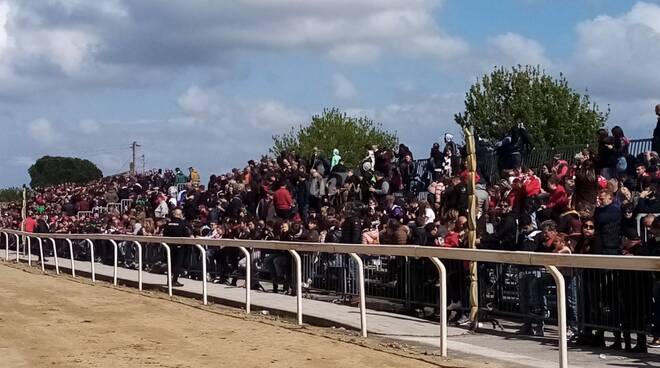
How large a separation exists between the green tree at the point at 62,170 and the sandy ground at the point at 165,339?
108964 millimetres

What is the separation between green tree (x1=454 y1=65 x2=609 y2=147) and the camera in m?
63.3

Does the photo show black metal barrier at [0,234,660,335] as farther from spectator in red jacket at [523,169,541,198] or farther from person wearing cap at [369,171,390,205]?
person wearing cap at [369,171,390,205]

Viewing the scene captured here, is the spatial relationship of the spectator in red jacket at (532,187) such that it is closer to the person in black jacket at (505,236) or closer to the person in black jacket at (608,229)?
the person in black jacket at (505,236)

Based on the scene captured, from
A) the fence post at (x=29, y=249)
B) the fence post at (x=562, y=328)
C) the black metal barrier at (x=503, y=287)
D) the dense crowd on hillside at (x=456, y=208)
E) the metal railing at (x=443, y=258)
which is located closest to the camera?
the metal railing at (x=443, y=258)

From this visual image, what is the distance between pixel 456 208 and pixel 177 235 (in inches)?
267

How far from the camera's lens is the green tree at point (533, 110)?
63.3 meters

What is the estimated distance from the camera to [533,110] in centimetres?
6381

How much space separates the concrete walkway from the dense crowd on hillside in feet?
1.11

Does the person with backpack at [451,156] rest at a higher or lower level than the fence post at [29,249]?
higher

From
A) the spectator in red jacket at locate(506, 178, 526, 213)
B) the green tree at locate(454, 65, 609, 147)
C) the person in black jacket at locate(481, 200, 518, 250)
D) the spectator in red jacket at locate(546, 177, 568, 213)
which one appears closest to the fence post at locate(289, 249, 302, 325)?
the person in black jacket at locate(481, 200, 518, 250)

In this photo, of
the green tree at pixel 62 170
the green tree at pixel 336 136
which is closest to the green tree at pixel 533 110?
the green tree at pixel 336 136

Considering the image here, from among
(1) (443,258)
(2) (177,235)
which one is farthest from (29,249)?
(1) (443,258)

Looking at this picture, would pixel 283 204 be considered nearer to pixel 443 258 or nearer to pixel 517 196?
pixel 517 196

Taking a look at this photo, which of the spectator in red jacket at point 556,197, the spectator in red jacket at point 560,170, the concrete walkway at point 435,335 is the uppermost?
the spectator in red jacket at point 560,170
